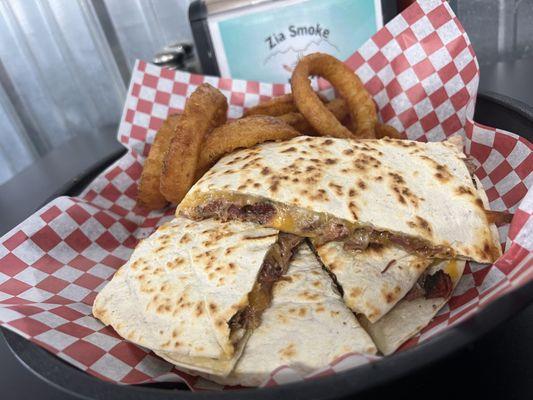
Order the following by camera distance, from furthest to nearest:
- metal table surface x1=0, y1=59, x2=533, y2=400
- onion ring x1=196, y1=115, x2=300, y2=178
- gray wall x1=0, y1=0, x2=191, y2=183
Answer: gray wall x1=0, y1=0, x2=191, y2=183 < onion ring x1=196, y1=115, x2=300, y2=178 < metal table surface x1=0, y1=59, x2=533, y2=400

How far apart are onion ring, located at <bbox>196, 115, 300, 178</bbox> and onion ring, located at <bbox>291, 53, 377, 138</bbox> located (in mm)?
168

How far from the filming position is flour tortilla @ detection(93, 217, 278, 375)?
1253 mm

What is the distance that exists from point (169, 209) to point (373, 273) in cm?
113

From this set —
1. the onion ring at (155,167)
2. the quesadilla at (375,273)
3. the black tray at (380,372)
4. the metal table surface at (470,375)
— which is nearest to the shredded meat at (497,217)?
the quesadilla at (375,273)

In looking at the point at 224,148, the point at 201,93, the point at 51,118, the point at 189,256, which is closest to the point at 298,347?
the point at 189,256

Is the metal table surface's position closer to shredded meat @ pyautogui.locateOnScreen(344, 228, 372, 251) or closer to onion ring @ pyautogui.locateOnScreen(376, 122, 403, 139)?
shredded meat @ pyautogui.locateOnScreen(344, 228, 372, 251)

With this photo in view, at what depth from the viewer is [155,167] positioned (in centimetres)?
205

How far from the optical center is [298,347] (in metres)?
1.23

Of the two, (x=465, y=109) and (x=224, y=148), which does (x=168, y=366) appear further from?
(x=465, y=109)

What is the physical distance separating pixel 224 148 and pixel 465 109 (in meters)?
0.96

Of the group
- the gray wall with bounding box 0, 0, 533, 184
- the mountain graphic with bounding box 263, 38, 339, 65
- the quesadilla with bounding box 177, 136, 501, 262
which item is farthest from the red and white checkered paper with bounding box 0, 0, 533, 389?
the gray wall with bounding box 0, 0, 533, 184

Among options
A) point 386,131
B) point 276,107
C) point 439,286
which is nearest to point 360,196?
point 439,286

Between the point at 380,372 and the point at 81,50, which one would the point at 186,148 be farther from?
the point at 81,50

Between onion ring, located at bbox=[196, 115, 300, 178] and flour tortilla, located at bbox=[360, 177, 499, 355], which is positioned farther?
onion ring, located at bbox=[196, 115, 300, 178]
